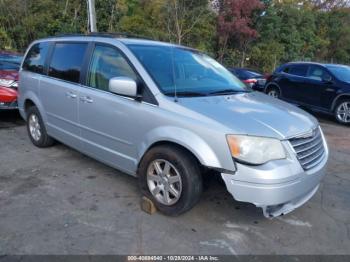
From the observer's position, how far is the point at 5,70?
7.82 meters

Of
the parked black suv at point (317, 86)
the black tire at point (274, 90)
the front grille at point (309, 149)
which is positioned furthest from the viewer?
the black tire at point (274, 90)

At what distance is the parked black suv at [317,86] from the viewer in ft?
30.5

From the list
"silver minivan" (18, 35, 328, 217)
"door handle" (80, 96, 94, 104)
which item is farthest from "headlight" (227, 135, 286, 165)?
"door handle" (80, 96, 94, 104)

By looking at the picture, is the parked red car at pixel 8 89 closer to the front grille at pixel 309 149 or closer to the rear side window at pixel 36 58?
the rear side window at pixel 36 58

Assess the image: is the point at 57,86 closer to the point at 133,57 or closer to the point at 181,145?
the point at 133,57

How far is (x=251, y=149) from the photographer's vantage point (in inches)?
121

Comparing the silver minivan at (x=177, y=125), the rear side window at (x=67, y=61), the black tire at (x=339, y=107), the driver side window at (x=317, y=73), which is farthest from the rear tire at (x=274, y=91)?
the rear side window at (x=67, y=61)

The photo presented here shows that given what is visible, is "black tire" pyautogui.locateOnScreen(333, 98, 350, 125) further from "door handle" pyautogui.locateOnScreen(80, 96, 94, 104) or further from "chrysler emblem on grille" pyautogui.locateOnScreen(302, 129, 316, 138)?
"door handle" pyautogui.locateOnScreen(80, 96, 94, 104)

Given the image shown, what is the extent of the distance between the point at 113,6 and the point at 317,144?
1791 cm

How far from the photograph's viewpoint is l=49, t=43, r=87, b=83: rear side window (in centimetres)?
452

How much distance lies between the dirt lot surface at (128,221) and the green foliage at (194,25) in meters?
16.1

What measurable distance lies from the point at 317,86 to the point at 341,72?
0.71 m

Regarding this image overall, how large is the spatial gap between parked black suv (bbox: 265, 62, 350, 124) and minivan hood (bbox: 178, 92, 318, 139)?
6.10 m

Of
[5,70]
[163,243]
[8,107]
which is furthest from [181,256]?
[5,70]
